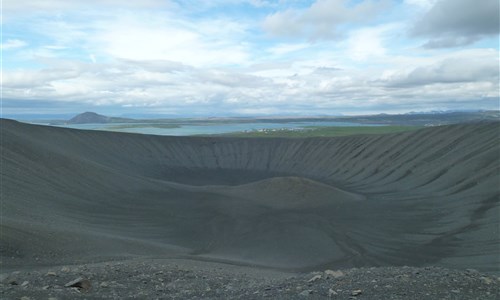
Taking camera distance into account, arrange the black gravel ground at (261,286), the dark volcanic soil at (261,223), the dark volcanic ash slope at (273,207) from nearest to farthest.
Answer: the black gravel ground at (261,286) → the dark volcanic soil at (261,223) → the dark volcanic ash slope at (273,207)

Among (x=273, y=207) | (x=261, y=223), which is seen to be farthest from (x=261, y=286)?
(x=273, y=207)

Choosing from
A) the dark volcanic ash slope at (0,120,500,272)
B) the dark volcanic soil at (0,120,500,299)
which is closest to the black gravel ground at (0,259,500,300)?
the dark volcanic soil at (0,120,500,299)

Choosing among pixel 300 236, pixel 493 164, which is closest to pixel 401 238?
pixel 300 236

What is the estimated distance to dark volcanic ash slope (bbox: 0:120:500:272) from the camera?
74.5 ft

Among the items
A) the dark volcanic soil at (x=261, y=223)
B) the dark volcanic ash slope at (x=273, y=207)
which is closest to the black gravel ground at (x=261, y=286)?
the dark volcanic soil at (x=261, y=223)

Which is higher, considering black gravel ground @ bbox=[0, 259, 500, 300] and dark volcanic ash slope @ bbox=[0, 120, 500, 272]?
black gravel ground @ bbox=[0, 259, 500, 300]

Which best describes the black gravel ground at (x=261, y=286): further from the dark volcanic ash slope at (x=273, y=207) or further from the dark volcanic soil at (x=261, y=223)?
Result: the dark volcanic ash slope at (x=273, y=207)

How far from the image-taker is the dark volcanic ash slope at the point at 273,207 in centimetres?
2272

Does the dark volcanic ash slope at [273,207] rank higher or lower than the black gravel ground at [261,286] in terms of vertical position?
lower

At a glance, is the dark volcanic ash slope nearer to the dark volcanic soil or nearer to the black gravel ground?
the dark volcanic soil

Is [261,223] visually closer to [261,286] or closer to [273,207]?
[273,207]

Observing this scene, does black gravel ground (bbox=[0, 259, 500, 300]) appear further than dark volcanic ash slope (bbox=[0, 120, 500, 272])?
No

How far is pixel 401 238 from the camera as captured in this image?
2700 centimetres

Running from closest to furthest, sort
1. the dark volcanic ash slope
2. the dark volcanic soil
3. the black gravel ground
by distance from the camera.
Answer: the black gravel ground
the dark volcanic soil
the dark volcanic ash slope
